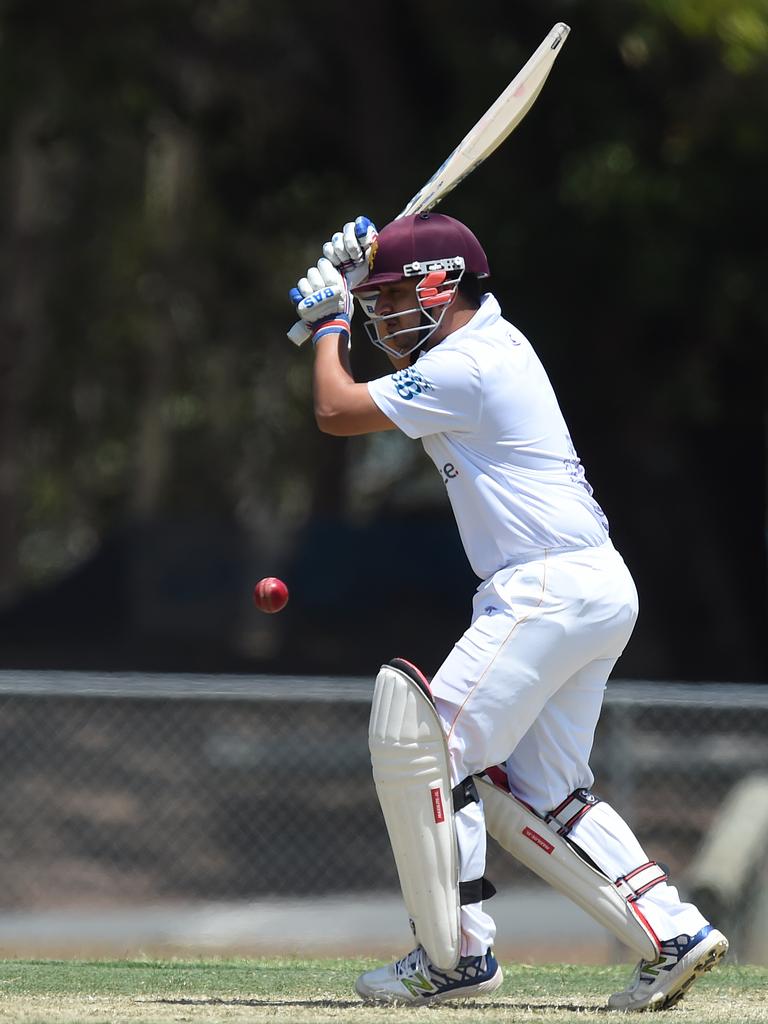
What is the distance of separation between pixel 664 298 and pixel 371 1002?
28.8 feet

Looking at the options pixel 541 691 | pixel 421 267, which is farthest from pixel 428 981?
pixel 421 267

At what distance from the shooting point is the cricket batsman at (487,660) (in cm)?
454

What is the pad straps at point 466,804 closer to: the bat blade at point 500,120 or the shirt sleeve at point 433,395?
the shirt sleeve at point 433,395

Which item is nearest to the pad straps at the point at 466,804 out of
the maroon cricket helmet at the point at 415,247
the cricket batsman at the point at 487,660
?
the cricket batsman at the point at 487,660

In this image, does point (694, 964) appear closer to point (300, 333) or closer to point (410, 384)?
point (410, 384)

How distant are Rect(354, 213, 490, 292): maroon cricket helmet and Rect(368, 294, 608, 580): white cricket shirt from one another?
0.22m

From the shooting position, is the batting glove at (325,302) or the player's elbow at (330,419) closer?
the player's elbow at (330,419)

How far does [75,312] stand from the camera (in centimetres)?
2844

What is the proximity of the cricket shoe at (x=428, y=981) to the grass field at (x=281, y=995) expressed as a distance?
5cm

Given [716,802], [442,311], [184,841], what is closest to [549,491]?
[442,311]

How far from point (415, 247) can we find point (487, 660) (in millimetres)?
1150

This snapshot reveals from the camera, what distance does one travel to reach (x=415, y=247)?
4.77 m

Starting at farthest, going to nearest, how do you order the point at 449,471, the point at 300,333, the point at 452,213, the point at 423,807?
the point at 452,213
the point at 300,333
the point at 449,471
the point at 423,807

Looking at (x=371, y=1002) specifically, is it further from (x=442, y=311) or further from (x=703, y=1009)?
(x=442, y=311)
